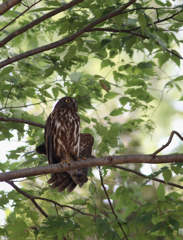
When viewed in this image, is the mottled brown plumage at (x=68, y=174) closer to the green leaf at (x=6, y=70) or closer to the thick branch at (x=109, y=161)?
the thick branch at (x=109, y=161)

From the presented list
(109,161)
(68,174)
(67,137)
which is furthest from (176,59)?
(68,174)

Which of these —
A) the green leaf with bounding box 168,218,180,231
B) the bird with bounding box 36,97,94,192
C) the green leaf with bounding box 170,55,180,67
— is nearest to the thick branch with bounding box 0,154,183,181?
the green leaf with bounding box 168,218,180,231

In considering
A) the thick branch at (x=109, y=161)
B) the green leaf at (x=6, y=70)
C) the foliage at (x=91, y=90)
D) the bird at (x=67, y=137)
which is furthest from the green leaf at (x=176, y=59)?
the green leaf at (x=6, y=70)

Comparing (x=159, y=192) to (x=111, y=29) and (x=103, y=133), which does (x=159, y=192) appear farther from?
(x=111, y=29)

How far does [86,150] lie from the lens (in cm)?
557

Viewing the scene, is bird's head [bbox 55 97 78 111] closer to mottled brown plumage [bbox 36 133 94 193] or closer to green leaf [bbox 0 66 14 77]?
mottled brown plumage [bbox 36 133 94 193]

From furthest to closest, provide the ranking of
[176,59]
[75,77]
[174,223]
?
1. [75,77]
2. [176,59]
3. [174,223]

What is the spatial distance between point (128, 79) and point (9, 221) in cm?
308

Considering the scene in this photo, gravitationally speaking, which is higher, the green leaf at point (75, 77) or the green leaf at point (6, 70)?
the green leaf at point (75, 77)

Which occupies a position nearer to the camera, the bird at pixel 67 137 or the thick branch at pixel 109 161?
the thick branch at pixel 109 161

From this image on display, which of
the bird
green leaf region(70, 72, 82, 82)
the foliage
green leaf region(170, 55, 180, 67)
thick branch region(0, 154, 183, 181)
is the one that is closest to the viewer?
→ thick branch region(0, 154, 183, 181)

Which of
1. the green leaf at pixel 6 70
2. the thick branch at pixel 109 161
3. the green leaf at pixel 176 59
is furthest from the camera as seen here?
the green leaf at pixel 176 59

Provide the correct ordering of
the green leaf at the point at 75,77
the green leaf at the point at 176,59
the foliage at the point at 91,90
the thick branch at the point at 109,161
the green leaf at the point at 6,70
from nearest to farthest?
the thick branch at the point at 109,161 < the green leaf at the point at 6,70 < the foliage at the point at 91,90 < the green leaf at the point at 176,59 < the green leaf at the point at 75,77

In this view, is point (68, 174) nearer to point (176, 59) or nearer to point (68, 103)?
point (68, 103)
